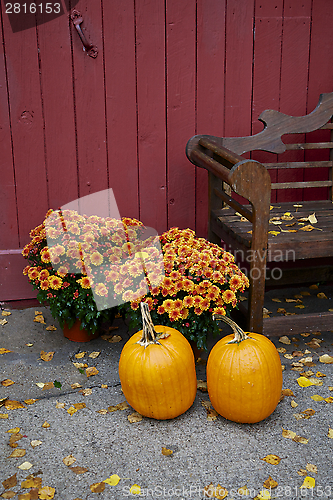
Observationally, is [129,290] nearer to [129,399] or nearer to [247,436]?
[129,399]

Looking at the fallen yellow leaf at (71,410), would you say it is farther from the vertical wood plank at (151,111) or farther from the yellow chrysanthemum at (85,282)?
the vertical wood plank at (151,111)

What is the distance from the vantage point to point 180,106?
295 centimetres

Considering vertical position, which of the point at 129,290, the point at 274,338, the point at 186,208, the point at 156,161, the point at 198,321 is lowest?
the point at 274,338

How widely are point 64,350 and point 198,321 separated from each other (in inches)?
34.9

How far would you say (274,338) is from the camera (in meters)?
2.71

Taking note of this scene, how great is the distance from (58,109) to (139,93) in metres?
0.55

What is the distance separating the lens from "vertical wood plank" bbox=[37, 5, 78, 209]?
272cm

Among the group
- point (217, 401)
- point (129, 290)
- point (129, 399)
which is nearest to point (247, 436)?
point (217, 401)

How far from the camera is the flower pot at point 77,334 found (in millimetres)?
2598

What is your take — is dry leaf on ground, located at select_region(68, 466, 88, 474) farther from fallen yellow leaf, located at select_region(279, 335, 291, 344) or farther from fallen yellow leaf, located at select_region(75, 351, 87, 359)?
fallen yellow leaf, located at select_region(279, 335, 291, 344)

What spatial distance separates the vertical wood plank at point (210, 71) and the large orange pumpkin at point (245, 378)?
150 centimetres

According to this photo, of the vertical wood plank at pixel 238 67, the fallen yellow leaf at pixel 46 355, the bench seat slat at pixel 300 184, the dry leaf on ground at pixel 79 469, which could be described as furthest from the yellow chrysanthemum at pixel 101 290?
the vertical wood plank at pixel 238 67

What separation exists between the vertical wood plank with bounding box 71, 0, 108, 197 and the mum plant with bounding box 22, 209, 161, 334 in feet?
1.70

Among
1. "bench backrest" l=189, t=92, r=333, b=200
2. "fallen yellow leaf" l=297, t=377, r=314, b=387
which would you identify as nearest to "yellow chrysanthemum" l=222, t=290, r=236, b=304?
A: "fallen yellow leaf" l=297, t=377, r=314, b=387
